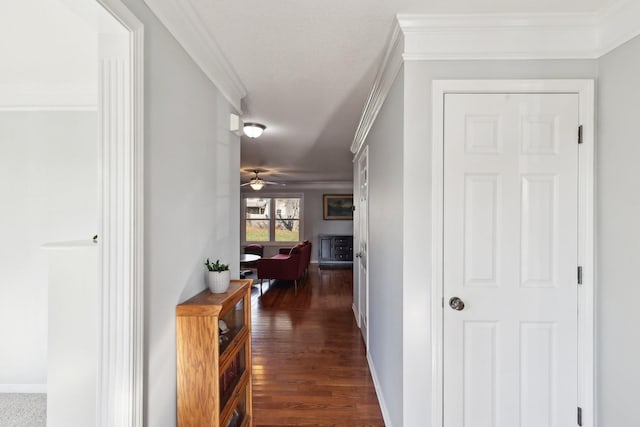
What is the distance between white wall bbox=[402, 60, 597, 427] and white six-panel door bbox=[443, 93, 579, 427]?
10 cm

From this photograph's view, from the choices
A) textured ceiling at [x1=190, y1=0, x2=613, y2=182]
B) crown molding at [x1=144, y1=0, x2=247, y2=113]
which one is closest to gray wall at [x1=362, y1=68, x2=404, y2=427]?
textured ceiling at [x1=190, y1=0, x2=613, y2=182]

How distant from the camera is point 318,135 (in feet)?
11.5

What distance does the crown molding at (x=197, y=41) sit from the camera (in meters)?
1.24

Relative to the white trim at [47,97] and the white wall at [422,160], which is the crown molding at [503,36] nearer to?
the white wall at [422,160]

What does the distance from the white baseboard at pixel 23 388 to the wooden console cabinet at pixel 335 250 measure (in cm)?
654

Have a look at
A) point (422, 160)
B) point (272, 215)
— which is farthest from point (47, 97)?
point (272, 215)

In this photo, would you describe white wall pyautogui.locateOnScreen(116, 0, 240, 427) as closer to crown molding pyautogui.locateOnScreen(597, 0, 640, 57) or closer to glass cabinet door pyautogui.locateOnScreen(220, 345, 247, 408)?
glass cabinet door pyautogui.locateOnScreen(220, 345, 247, 408)

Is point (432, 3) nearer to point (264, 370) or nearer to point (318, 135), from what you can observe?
point (318, 135)

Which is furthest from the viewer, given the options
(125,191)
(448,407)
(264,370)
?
(264,370)

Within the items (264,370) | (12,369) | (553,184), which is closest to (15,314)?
(12,369)

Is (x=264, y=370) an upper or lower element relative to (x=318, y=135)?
lower

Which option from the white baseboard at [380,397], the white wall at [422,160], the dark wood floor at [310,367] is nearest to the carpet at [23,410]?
the dark wood floor at [310,367]

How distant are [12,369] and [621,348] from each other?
3.94 m

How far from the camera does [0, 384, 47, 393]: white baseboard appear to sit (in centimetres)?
222
